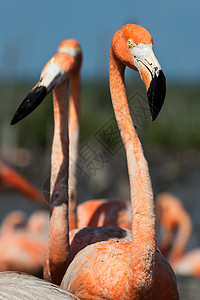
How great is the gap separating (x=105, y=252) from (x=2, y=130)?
13.5 metres

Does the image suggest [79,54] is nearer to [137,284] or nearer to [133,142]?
[133,142]

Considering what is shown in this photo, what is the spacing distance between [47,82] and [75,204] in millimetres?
1500

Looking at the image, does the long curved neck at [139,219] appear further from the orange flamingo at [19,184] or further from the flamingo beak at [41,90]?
the orange flamingo at [19,184]

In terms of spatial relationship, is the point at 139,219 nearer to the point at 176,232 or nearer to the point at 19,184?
the point at 19,184

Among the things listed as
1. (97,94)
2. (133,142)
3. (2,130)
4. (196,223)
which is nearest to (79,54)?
(133,142)

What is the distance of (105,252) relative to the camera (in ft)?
9.96

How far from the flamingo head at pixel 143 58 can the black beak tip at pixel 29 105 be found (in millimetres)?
520

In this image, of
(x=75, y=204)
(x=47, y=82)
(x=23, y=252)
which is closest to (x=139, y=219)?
(x=47, y=82)

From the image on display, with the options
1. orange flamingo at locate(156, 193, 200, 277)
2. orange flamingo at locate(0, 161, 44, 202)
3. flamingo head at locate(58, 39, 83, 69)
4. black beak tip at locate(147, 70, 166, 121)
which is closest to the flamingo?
flamingo head at locate(58, 39, 83, 69)

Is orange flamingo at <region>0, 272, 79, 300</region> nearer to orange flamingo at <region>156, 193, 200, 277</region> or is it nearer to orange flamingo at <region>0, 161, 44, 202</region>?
orange flamingo at <region>0, 161, 44, 202</region>

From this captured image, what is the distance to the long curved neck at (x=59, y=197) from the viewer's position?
3.39 meters

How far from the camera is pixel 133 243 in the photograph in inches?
112

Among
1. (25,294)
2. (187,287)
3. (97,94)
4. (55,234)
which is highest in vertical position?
(97,94)

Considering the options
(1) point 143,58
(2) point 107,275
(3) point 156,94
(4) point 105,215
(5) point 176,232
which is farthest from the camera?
(5) point 176,232
